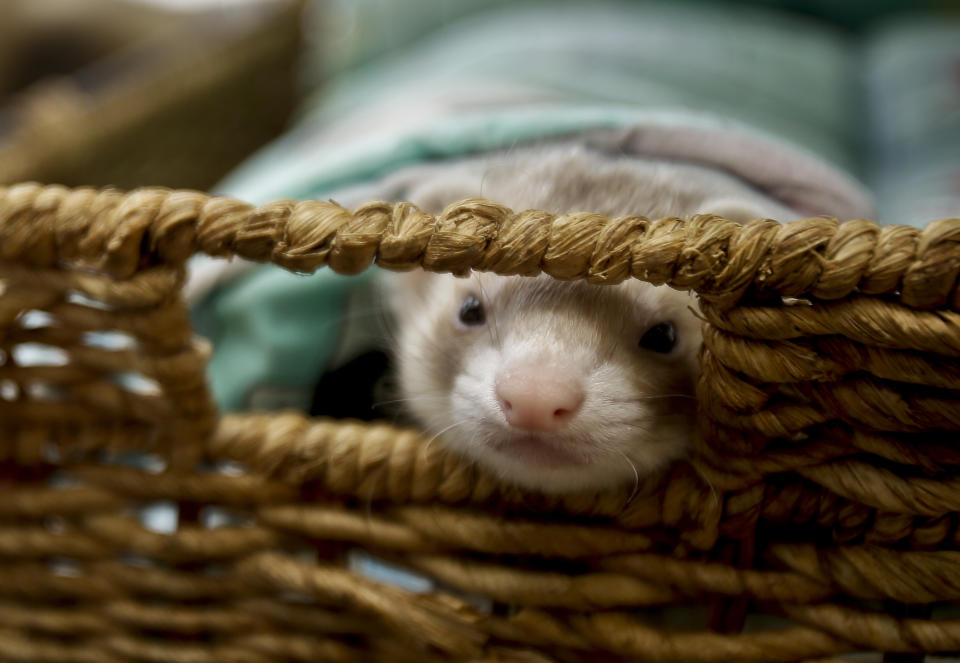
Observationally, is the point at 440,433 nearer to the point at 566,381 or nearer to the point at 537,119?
the point at 566,381

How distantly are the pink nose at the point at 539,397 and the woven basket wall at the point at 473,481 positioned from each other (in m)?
0.07

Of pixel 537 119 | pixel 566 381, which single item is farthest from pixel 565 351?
pixel 537 119

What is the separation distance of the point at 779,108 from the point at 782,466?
0.90 metres

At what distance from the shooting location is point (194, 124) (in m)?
1.70

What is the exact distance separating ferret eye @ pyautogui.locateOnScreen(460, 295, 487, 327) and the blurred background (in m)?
0.53

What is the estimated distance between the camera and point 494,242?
1.63 feet

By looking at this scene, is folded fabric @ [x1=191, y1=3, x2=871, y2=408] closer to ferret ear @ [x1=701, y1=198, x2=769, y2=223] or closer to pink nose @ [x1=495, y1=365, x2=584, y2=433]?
ferret ear @ [x1=701, y1=198, x2=769, y2=223]

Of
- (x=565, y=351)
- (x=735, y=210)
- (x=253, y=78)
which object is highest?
(x=253, y=78)

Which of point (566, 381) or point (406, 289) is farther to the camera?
point (406, 289)

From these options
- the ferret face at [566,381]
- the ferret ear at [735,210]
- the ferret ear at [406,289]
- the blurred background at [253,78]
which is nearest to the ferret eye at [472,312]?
the ferret face at [566,381]

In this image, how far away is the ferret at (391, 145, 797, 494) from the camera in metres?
0.56

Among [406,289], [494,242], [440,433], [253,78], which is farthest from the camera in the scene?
[253,78]

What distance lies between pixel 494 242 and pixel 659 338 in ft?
0.68

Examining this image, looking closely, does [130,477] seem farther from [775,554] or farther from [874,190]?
[874,190]
